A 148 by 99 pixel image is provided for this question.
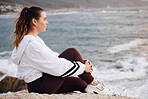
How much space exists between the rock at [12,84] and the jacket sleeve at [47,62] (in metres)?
2.14

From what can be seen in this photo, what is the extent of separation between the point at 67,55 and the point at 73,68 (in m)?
0.23

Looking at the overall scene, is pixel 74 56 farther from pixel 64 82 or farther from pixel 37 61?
pixel 37 61

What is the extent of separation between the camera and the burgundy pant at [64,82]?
4.58 ft

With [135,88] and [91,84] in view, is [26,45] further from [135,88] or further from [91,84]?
[135,88]

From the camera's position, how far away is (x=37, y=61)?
131cm

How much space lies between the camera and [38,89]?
4.69 ft

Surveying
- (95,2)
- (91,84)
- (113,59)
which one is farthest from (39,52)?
(95,2)

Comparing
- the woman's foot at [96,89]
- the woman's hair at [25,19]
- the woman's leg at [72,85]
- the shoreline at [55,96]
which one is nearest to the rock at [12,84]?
the shoreline at [55,96]

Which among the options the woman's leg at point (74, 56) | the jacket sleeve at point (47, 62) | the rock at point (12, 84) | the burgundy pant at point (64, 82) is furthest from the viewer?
the rock at point (12, 84)

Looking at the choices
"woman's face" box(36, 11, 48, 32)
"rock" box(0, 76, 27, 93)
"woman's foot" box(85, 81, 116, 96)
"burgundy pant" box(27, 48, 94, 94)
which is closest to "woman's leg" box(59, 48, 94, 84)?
"burgundy pant" box(27, 48, 94, 94)

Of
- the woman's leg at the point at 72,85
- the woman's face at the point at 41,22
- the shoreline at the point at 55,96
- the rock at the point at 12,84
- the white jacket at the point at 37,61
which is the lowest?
the rock at the point at 12,84

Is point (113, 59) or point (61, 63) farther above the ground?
point (61, 63)

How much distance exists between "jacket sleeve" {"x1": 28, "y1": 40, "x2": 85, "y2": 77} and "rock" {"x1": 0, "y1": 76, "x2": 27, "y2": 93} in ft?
7.03

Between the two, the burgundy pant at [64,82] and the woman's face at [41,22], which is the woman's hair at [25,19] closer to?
the woman's face at [41,22]
